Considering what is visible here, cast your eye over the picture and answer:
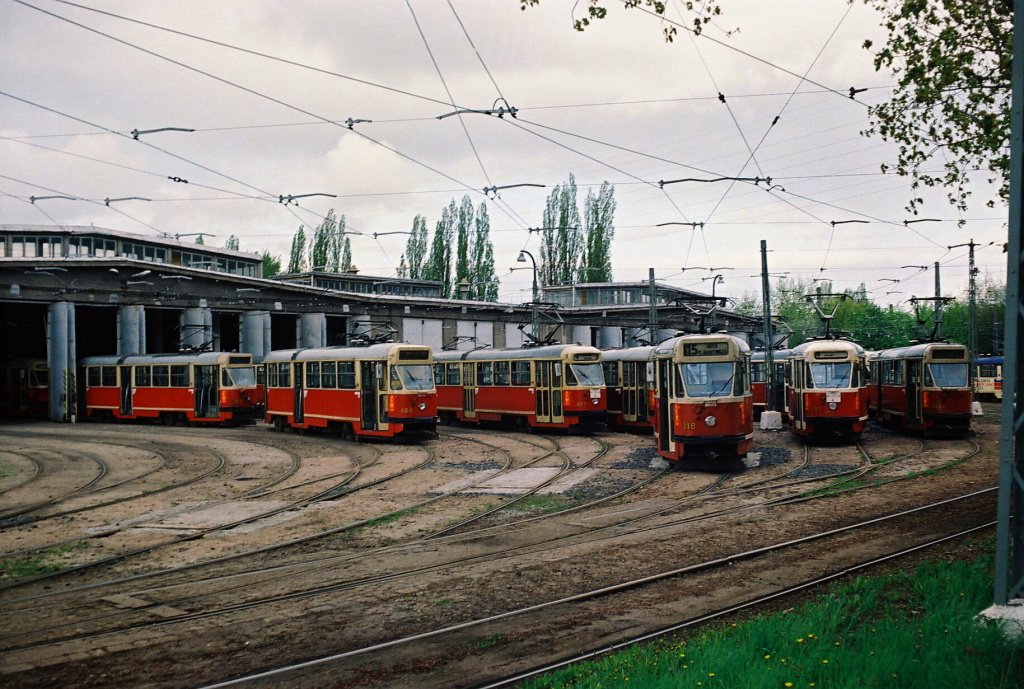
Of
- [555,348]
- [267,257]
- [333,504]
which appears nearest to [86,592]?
[333,504]

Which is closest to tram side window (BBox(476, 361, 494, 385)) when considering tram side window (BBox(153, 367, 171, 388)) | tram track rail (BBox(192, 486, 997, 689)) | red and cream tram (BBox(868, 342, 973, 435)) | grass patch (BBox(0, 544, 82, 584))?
red and cream tram (BBox(868, 342, 973, 435))

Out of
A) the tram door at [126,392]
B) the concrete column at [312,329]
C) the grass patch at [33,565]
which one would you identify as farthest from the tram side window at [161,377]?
the grass patch at [33,565]

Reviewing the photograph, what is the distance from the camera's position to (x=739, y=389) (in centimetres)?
1778

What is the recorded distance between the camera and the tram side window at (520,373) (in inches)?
1112

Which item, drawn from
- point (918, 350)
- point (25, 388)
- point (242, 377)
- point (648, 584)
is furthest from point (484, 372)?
point (25, 388)

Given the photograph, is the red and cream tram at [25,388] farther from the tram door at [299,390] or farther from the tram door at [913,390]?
the tram door at [913,390]

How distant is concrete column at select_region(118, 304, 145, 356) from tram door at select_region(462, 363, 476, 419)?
19.6 meters

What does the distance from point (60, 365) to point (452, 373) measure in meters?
20.1

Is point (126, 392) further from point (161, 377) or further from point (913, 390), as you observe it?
point (913, 390)

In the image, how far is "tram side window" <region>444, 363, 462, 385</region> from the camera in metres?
32.4

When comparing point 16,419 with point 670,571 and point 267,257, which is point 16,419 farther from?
point 267,257

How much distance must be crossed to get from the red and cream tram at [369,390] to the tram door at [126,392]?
1346 centimetres

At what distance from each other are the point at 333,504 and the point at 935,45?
38.2 ft

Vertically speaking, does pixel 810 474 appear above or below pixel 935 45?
below
